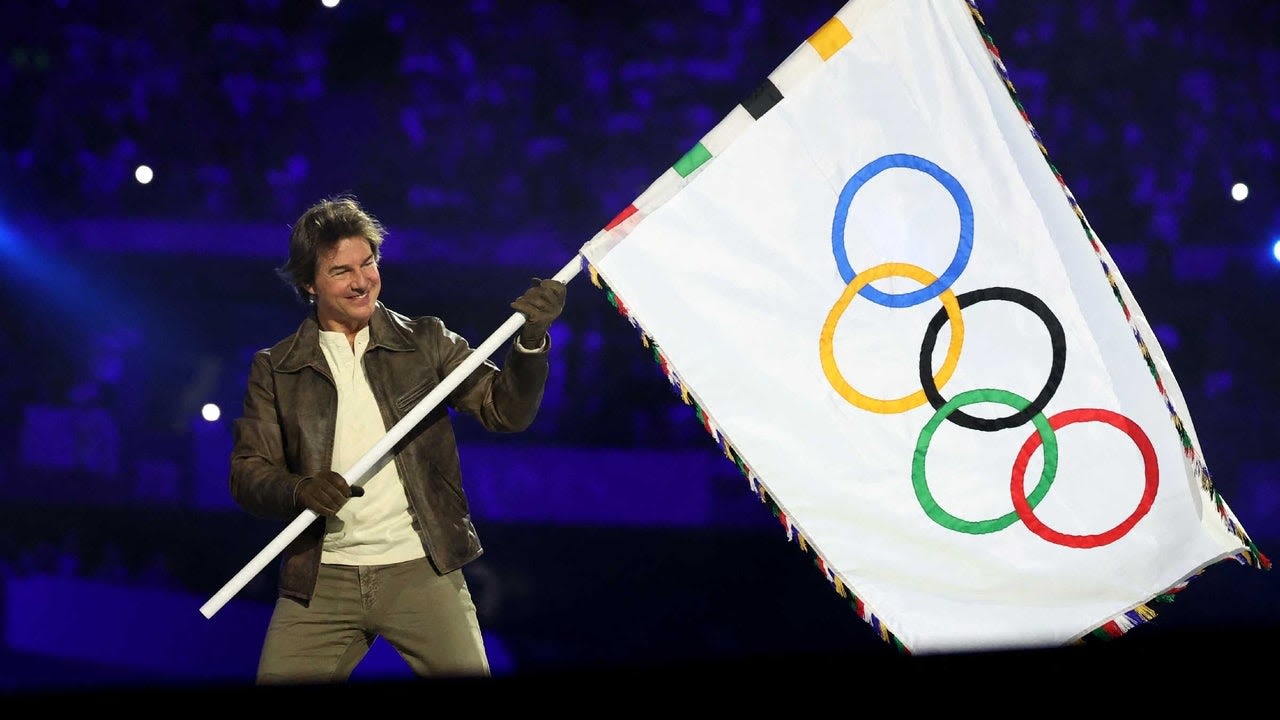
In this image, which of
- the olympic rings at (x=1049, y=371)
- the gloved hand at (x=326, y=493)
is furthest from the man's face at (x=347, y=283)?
the olympic rings at (x=1049, y=371)

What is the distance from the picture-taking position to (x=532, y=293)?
7.83 feet

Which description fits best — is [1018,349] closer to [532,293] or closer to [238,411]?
[532,293]

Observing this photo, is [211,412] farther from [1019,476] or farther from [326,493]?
[1019,476]

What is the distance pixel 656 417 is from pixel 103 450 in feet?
5.97

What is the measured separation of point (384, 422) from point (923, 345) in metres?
1.08

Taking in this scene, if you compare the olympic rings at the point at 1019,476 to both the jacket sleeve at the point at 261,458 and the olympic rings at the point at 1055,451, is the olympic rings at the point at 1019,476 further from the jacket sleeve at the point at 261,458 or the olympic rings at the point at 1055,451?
the jacket sleeve at the point at 261,458

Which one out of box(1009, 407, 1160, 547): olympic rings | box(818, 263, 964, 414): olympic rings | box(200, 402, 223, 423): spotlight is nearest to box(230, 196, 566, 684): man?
box(818, 263, 964, 414): olympic rings

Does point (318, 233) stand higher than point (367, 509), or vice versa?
point (318, 233)

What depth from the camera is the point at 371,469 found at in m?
2.45

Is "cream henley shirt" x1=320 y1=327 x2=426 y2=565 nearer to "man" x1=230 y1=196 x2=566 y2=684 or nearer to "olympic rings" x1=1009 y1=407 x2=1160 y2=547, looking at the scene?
"man" x1=230 y1=196 x2=566 y2=684

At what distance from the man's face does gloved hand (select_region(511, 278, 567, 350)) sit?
14.0 inches

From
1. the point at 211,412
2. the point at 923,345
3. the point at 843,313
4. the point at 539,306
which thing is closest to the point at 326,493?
the point at 539,306

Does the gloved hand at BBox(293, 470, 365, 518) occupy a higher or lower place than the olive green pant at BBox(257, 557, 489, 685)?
higher

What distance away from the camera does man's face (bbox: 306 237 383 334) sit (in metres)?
2.54
